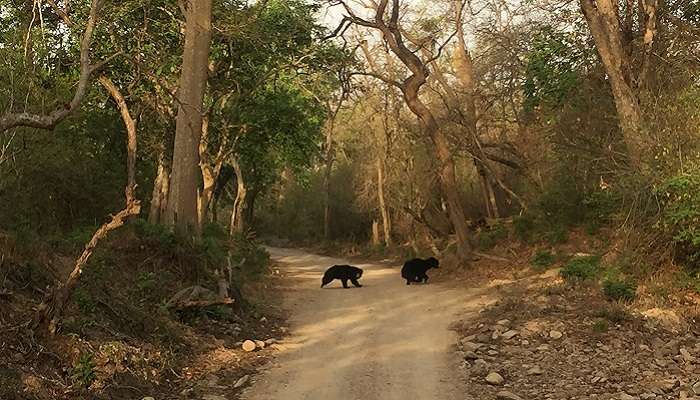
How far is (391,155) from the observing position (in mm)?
30812

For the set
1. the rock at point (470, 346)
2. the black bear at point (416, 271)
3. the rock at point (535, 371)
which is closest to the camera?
the rock at point (535, 371)

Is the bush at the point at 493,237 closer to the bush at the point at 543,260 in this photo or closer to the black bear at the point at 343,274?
the bush at the point at 543,260

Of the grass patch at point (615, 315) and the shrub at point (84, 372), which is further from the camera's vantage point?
the grass patch at point (615, 315)

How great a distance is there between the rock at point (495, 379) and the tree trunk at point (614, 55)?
6901 mm

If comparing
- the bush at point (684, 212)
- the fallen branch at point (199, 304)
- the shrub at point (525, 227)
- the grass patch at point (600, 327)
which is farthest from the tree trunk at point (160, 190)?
the bush at point (684, 212)

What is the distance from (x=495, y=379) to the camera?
26.2 feet

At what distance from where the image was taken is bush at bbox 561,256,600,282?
526 inches

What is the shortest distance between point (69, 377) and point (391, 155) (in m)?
24.8

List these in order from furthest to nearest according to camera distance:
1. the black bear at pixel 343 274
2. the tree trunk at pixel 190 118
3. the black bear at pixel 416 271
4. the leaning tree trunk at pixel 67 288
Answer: the black bear at pixel 416 271
the black bear at pixel 343 274
the tree trunk at pixel 190 118
the leaning tree trunk at pixel 67 288

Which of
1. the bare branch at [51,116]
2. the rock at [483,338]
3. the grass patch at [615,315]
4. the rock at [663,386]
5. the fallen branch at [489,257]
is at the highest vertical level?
the bare branch at [51,116]

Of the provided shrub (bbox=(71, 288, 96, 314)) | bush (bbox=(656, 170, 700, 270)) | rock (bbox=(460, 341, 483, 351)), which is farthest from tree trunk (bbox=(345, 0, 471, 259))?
shrub (bbox=(71, 288, 96, 314))

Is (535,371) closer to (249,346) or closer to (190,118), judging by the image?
(249,346)

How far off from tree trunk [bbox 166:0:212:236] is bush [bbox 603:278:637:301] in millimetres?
8665

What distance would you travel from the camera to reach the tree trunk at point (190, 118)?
1442 centimetres
